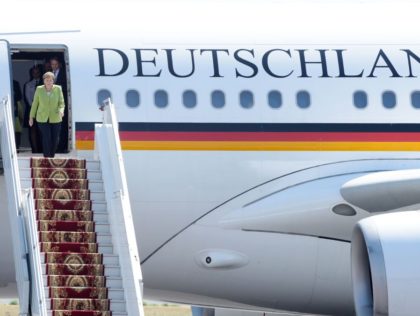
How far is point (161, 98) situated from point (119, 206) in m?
2.11

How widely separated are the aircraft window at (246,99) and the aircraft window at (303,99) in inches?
21.2

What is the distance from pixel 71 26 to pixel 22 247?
10.7ft

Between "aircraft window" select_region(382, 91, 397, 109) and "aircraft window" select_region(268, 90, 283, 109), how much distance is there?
124 centimetres

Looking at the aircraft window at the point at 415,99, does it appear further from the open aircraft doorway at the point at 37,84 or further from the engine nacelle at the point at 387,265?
→ the open aircraft doorway at the point at 37,84

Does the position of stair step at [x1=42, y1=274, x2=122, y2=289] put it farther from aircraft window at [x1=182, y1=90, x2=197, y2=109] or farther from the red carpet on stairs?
aircraft window at [x1=182, y1=90, x2=197, y2=109]

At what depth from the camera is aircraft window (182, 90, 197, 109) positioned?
18.0 metres

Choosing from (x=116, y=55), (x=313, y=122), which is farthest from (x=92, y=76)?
(x=313, y=122)

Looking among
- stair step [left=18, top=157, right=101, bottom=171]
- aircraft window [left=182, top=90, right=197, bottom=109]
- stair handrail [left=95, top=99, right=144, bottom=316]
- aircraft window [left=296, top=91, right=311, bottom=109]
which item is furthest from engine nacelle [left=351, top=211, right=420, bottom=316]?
stair step [left=18, top=157, right=101, bottom=171]

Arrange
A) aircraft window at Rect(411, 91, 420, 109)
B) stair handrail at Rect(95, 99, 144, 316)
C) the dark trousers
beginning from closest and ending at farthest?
stair handrail at Rect(95, 99, 144, 316)
the dark trousers
aircraft window at Rect(411, 91, 420, 109)

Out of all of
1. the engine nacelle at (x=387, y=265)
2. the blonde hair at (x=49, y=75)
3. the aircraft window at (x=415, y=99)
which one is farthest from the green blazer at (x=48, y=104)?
the aircraft window at (x=415, y=99)

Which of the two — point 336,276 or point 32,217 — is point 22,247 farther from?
point 336,276

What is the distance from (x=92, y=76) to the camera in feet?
58.4

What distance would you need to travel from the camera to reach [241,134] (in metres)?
18.0

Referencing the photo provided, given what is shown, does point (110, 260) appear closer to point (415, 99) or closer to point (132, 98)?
point (132, 98)
